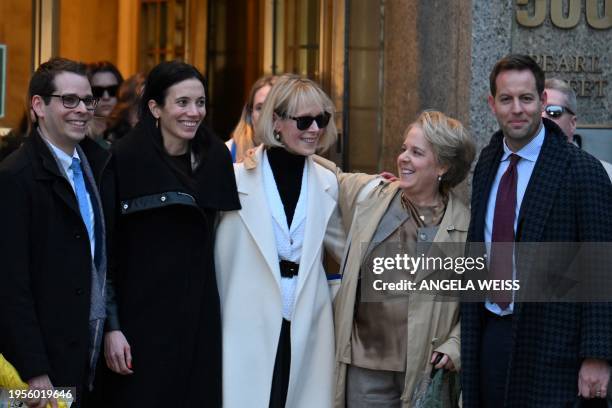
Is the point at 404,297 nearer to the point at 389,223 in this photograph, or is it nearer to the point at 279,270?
the point at 389,223

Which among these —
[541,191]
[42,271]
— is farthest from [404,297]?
[42,271]

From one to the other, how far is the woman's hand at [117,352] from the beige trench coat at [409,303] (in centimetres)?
104

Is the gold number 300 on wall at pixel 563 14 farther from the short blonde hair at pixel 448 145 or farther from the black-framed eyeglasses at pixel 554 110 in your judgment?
the short blonde hair at pixel 448 145

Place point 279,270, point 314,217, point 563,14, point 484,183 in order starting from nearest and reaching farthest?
point 484,183 < point 279,270 < point 314,217 < point 563,14

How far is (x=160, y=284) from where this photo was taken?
5340 mm

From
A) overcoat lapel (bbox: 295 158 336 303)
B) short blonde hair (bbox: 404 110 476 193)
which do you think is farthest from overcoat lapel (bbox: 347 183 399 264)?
short blonde hair (bbox: 404 110 476 193)

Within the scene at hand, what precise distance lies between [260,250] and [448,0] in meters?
3.47

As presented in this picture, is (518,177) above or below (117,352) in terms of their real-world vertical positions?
above

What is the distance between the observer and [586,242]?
16.0 feet

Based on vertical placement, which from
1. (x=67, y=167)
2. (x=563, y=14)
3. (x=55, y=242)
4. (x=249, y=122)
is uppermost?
(x=563, y=14)

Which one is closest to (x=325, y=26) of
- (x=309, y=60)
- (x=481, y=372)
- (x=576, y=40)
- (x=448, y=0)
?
(x=309, y=60)

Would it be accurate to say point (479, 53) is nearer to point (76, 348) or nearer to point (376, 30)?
point (376, 30)

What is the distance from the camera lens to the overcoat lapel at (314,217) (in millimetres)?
5500
